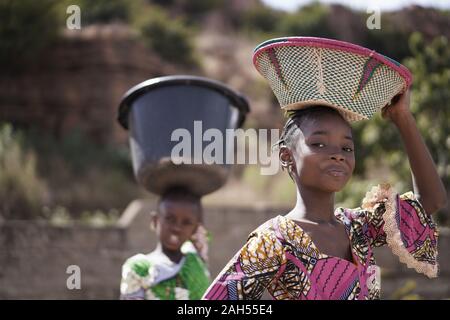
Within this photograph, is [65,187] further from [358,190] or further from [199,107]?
[199,107]

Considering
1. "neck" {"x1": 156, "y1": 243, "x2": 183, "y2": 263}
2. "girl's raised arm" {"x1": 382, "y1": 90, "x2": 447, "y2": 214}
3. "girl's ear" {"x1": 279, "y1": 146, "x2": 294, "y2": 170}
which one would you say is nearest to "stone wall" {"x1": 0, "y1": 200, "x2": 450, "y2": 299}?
"neck" {"x1": 156, "y1": 243, "x2": 183, "y2": 263}

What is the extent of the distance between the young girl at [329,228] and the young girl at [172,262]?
176 cm

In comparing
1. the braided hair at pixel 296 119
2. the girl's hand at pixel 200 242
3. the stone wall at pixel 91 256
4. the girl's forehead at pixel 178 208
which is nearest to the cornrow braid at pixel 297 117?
the braided hair at pixel 296 119

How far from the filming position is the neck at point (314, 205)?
2.36 m

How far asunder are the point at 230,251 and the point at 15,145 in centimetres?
469

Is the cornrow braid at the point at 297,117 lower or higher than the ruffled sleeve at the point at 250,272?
higher

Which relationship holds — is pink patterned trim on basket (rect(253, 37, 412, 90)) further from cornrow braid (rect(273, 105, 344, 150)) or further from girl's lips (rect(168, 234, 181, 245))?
girl's lips (rect(168, 234, 181, 245))

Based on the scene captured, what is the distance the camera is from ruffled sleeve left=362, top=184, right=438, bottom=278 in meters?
2.40

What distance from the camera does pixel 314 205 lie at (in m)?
2.36

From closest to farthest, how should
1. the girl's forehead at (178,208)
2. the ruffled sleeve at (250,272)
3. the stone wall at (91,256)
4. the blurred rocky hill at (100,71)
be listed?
1. the ruffled sleeve at (250,272)
2. the girl's forehead at (178,208)
3. the stone wall at (91,256)
4. the blurred rocky hill at (100,71)

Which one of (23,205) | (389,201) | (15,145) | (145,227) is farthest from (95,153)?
(389,201)

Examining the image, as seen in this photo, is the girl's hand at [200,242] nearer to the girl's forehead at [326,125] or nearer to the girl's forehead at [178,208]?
the girl's forehead at [178,208]

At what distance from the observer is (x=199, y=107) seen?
4.14m

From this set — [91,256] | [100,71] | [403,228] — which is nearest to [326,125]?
[403,228]
